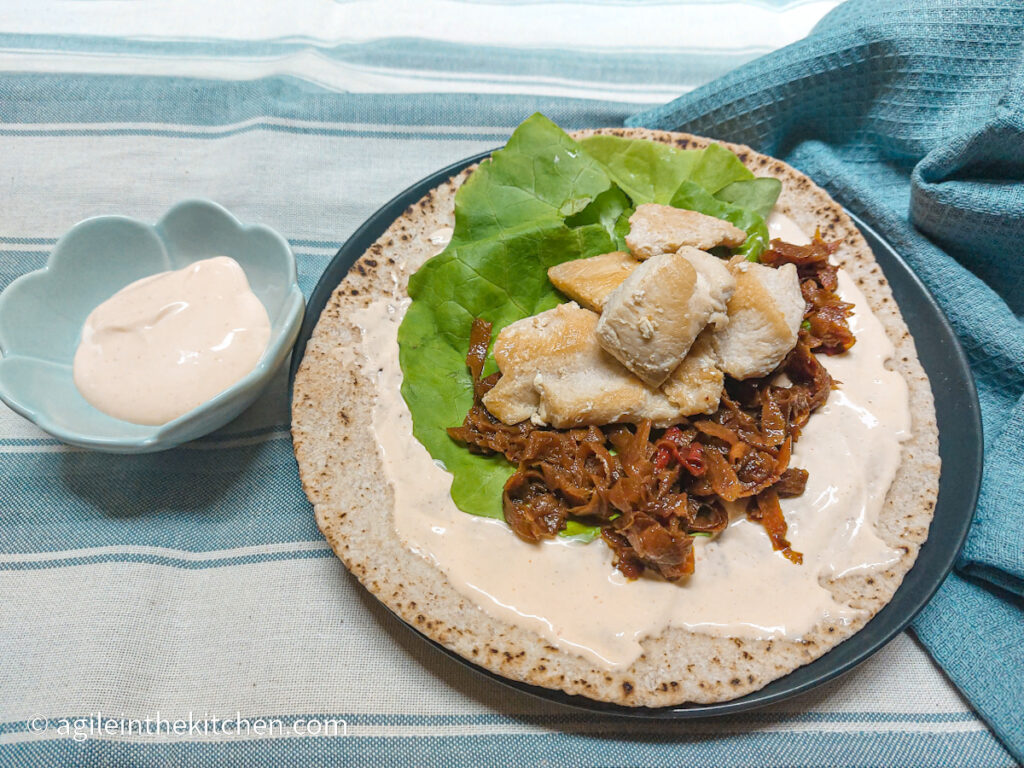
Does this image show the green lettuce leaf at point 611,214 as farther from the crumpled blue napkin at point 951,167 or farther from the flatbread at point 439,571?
the crumpled blue napkin at point 951,167

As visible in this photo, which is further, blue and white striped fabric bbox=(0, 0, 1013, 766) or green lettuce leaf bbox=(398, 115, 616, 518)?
green lettuce leaf bbox=(398, 115, 616, 518)

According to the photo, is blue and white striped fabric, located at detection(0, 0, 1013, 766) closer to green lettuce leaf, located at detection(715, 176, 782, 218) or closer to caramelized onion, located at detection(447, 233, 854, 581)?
caramelized onion, located at detection(447, 233, 854, 581)

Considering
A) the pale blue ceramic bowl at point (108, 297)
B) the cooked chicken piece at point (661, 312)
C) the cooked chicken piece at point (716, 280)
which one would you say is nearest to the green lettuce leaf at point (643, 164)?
the cooked chicken piece at point (716, 280)

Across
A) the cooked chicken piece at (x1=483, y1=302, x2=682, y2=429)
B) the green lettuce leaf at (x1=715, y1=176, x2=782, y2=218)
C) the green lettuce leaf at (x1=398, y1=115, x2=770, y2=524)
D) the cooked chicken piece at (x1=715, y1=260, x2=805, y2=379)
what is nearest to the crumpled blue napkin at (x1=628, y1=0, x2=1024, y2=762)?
the green lettuce leaf at (x1=715, y1=176, x2=782, y2=218)

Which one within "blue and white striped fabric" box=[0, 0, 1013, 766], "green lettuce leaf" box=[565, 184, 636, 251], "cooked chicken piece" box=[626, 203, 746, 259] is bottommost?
"blue and white striped fabric" box=[0, 0, 1013, 766]

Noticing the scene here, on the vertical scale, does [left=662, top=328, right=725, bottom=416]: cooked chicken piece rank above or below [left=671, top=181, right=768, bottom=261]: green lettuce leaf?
below

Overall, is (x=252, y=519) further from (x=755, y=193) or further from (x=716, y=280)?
(x=755, y=193)
